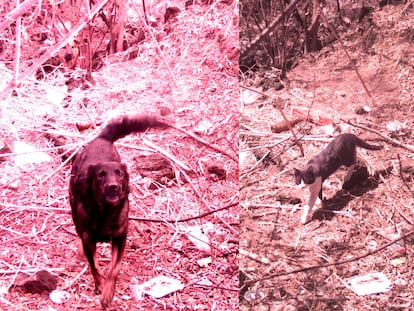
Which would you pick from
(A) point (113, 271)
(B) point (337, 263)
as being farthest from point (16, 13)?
(B) point (337, 263)

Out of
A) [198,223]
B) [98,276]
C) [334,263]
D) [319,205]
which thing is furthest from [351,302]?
[98,276]

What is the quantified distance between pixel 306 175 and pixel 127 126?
1.79 feet

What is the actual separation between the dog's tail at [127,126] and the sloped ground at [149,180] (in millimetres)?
24

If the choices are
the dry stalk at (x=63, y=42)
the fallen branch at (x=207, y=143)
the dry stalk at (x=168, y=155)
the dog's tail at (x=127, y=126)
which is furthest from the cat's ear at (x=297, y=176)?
the dry stalk at (x=63, y=42)

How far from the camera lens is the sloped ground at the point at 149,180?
78.4 inches

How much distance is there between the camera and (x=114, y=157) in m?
1.99

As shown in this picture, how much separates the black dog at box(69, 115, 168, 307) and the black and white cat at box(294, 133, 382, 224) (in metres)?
0.54

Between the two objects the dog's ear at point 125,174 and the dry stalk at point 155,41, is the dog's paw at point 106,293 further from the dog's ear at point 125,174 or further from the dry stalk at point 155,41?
the dry stalk at point 155,41

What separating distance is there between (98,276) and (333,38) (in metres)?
0.97

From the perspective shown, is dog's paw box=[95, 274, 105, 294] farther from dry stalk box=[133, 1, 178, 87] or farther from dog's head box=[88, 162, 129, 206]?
dry stalk box=[133, 1, 178, 87]

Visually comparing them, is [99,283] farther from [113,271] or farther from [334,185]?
[334,185]

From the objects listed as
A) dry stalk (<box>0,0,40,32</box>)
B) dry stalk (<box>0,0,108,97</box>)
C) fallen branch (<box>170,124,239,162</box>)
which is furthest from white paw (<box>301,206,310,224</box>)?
dry stalk (<box>0,0,40,32</box>)

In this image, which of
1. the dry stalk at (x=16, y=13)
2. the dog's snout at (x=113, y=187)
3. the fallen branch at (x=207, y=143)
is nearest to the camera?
the dry stalk at (x=16, y=13)

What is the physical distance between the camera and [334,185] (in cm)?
209
